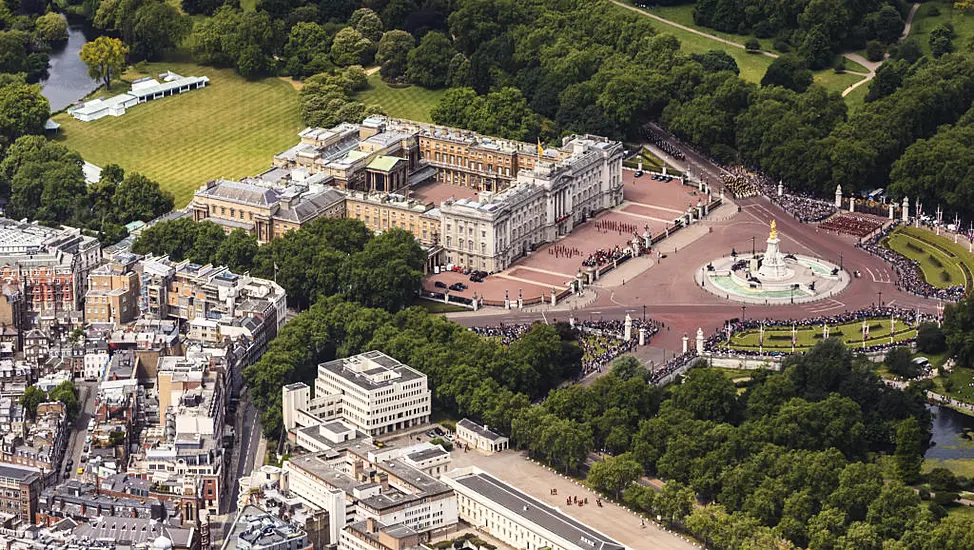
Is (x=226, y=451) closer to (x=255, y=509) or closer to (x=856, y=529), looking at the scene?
(x=255, y=509)

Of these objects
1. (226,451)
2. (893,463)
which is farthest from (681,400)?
(226,451)

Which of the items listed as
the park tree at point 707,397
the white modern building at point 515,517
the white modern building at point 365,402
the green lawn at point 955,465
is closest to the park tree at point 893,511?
the green lawn at point 955,465

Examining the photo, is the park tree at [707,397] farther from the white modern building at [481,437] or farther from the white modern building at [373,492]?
the white modern building at [373,492]

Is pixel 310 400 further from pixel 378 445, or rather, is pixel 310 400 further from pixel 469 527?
pixel 469 527

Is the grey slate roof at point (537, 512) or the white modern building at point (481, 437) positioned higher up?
the grey slate roof at point (537, 512)

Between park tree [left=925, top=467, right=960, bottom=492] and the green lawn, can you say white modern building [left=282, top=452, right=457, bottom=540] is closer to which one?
park tree [left=925, top=467, right=960, bottom=492]

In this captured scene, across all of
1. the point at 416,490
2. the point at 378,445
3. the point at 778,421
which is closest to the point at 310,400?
the point at 378,445

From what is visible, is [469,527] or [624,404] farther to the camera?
[624,404]
